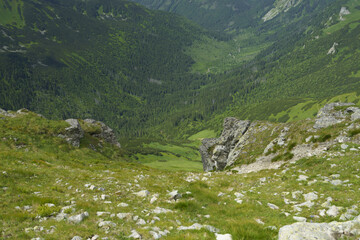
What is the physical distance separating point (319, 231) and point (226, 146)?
52491 mm

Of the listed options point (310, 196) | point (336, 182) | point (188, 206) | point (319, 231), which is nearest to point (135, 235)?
point (188, 206)

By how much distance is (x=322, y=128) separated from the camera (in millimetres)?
30844

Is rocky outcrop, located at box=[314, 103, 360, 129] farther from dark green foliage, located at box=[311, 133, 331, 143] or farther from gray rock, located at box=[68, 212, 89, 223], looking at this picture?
gray rock, located at box=[68, 212, 89, 223]

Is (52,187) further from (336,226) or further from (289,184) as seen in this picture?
(289,184)

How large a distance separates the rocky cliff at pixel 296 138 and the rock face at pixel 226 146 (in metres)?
2.15

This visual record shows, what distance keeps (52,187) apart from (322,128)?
34872 mm

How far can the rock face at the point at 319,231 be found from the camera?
7.02 meters

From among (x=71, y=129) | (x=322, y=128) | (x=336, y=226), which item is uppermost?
(x=322, y=128)

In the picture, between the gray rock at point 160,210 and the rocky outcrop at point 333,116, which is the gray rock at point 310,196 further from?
the rocky outcrop at point 333,116

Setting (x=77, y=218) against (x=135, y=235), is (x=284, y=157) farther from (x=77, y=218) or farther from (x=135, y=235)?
(x=77, y=218)

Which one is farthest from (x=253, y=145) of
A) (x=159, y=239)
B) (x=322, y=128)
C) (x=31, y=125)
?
(x=31, y=125)

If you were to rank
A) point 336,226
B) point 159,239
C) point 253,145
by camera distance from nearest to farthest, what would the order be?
1. point 336,226
2. point 159,239
3. point 253,145

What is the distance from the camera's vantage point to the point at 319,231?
287 inches

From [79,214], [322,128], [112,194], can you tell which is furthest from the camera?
[322,128]
